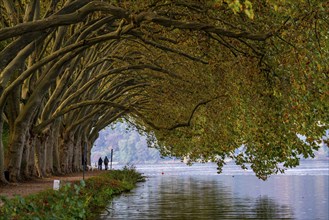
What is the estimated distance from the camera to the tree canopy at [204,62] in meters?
18.5

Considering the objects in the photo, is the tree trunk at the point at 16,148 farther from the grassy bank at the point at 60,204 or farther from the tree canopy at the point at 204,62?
the grassy bank at the point at 60,204

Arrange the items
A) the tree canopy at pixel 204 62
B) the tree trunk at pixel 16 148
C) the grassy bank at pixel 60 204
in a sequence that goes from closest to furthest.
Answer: the grassy bank at pixel 60 204, the tree canopy at pixel 204 62, the tree trunk at pixel 16 148

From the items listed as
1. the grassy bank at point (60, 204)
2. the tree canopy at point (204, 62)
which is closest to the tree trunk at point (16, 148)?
the tree canopy at point (204, 62)

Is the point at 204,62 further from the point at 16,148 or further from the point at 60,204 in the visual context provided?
the point at 16,148

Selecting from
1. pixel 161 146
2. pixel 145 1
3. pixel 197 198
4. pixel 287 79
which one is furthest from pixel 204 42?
pixel 161 146

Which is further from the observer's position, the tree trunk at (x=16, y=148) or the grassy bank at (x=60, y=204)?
the tree trunk at (x=16, y=148)

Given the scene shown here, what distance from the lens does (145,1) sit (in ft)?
75.3

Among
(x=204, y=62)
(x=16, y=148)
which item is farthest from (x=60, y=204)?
(x=16, y=148)

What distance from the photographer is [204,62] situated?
25953 millimetres

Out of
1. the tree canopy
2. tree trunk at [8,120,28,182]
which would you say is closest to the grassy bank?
tree trunk at [8,120,28,182]

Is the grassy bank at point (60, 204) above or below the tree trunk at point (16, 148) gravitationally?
below

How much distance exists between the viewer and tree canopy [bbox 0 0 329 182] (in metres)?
18.5

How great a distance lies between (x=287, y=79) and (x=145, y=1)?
5609 millimetres

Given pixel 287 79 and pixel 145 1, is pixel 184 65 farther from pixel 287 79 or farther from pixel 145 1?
pixel 287 79
